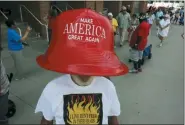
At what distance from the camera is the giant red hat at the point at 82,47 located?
113 centimetres

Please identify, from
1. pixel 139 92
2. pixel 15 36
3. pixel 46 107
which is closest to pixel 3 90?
pixel 46 107

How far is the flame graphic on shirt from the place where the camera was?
1400 mm

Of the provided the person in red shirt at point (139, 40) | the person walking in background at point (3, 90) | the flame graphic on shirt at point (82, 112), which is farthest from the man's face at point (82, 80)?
the person in red shirt at point (139, 40)

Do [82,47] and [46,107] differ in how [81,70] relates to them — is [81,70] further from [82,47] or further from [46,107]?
[46,107]

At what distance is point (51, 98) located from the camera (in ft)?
4.59

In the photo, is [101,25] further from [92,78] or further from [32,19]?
[32,19]

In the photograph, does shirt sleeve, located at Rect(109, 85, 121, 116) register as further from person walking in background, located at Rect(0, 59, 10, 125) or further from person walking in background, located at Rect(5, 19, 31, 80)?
person walking in background, located at Rect(5, 19, 31, 80)

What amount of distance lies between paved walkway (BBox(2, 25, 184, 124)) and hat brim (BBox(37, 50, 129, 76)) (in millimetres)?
2793

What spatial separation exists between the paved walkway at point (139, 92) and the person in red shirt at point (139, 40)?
368 millimetres

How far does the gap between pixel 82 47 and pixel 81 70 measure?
0.13m

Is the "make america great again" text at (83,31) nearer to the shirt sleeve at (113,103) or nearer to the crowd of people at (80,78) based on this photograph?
the crowd of people at (80,78)

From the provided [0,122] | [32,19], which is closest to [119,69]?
[0,122]

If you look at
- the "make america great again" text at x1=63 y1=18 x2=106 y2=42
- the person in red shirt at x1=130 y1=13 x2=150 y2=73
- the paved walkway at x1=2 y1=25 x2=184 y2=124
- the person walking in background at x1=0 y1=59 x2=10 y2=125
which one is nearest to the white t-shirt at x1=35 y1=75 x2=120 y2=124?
the "make america great again" text at x1=63 y1=18 x2=106 y2=42

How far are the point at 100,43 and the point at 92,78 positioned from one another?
0.30 meters
